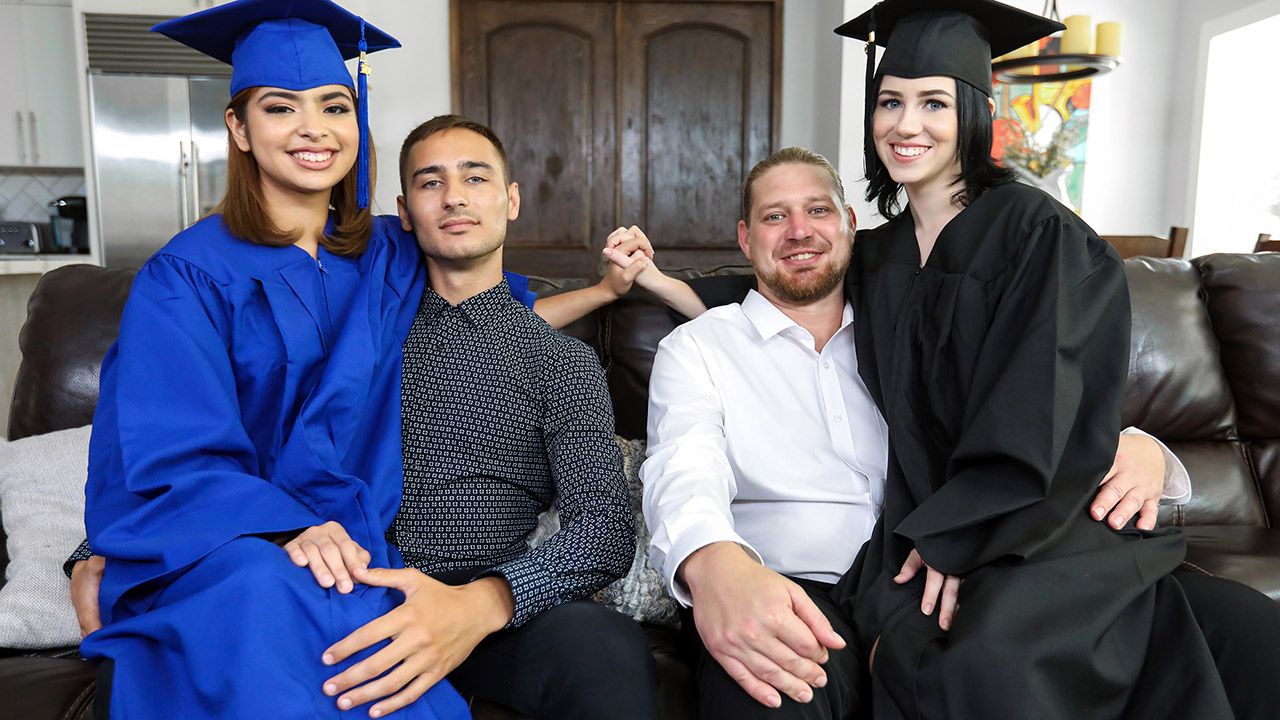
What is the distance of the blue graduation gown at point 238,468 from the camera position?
1093 millimetres

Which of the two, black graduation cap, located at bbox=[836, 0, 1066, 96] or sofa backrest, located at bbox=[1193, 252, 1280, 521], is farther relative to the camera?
sofa backrest, located at bbox=[1193, 252, 1280, 521]

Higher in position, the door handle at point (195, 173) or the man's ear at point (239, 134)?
the door handle at point (195, 173)

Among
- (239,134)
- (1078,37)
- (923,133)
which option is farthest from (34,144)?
(1078,37)

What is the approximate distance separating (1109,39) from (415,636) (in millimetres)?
3548

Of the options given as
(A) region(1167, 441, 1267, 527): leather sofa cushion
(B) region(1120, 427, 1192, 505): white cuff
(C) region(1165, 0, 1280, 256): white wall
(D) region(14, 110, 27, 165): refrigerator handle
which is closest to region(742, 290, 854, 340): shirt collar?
(B) region(1120, 427, 1192, 505): white cuff

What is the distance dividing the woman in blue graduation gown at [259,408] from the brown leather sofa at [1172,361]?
61 centimetres

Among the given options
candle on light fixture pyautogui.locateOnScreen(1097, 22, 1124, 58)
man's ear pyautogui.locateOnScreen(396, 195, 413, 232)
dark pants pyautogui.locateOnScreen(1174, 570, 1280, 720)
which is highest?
candle on light fixture pyautogui.locateOnScreen(1097, 22, 1124, 58)

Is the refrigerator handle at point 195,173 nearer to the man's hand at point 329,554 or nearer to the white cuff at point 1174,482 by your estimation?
the man's hand at point 329,554

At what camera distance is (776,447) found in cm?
165

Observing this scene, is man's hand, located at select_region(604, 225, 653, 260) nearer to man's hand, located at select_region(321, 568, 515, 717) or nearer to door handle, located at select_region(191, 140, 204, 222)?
man's hand, located at select_region(321, 568, 515, 717)

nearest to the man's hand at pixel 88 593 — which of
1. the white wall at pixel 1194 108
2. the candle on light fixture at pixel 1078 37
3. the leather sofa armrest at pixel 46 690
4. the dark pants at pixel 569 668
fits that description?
the leather sofa armrest at pixel 46 690

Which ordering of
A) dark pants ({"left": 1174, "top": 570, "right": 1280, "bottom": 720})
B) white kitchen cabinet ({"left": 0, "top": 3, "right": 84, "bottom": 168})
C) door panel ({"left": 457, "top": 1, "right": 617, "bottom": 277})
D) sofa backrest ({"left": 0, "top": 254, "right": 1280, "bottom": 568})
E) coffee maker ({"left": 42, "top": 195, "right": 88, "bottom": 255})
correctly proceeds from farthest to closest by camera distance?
door panel ({"left": 457, "top": 1, "right": 617, "bottom": 277})
coffee maker ({"left": 42, "top": 195, "right": 88, "bottom": 255})
white kitchen cabinet ({"left": 0, "top": 3, "right": 84, "bottom": 168})
sofa backrest ({"left": 0, "top": 254, "right": 1280, "bottom": 568})
dark pants ({"left": 1174, "top": 570, "right": 1280, "bottom": 720})

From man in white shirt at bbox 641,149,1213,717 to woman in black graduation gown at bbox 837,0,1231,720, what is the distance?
0.23 ft

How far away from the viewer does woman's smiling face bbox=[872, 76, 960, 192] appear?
1.62 meters
